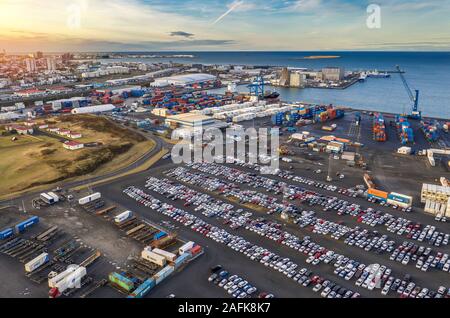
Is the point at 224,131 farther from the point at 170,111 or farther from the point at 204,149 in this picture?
the point at 170,111

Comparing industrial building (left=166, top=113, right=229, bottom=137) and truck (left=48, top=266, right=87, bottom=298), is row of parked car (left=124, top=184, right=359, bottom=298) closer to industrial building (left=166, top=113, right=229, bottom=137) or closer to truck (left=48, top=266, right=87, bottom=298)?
truck (left=48, top=266, right=87, bottom=298)

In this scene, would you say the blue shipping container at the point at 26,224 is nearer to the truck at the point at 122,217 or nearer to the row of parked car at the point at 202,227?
the truck at the point at 122,217

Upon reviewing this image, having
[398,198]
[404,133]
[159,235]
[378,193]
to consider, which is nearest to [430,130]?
[404,133]

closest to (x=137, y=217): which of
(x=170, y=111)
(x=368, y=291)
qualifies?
(x=368, y=291)

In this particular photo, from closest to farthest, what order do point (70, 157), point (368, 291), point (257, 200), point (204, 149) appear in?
point (368, 291)
point (257, 200)
point (70, 157)
point (204, 149)

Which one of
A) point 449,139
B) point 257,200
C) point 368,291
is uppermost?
point 449,139

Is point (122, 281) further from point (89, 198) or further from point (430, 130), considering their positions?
point (430, 130)

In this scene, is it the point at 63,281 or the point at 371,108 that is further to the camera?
the point at 371,108

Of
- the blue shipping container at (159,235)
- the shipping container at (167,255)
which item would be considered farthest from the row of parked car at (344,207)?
the shipping container at (167,255)
